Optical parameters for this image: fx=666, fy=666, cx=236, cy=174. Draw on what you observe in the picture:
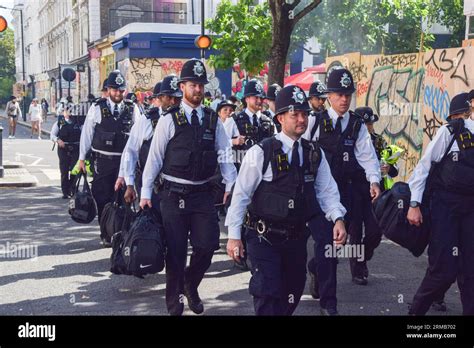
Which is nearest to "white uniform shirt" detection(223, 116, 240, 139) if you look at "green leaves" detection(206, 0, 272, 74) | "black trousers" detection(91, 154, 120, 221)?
"black trousers" detection(91, 154, 120, 221)

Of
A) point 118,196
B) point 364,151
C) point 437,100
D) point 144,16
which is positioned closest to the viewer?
point 364,151

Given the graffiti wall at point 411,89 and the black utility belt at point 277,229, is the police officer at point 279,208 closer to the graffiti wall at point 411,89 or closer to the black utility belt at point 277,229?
the black utility belt at point 277,229

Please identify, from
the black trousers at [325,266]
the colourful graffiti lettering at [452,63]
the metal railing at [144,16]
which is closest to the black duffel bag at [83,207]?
the black trousers at [325,266]

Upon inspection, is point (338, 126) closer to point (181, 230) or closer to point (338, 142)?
point (338, 142)

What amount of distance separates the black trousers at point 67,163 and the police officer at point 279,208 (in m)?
8.58

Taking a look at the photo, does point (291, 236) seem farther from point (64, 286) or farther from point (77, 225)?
point (77, 225)

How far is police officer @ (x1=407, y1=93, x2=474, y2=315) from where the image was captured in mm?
5121

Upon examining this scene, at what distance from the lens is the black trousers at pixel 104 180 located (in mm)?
8234

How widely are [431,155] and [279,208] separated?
5.01ft

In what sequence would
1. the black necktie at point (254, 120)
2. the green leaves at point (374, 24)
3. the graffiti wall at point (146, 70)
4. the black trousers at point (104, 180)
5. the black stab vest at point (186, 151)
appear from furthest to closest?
1. the green leaves at point (374, 24)
2. the graffiti wall at point (146, 70)
3. the black necktie at point (254, 120)
4. the black trousers at point (104, 180)
5. the black stab vest at point (186, 151)

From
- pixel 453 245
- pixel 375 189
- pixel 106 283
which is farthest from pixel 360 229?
pixel 106 283

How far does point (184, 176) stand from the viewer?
18.4ft

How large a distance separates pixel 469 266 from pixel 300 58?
4009 cm

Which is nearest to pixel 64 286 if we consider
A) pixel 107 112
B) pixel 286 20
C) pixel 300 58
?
pixel 107 112
